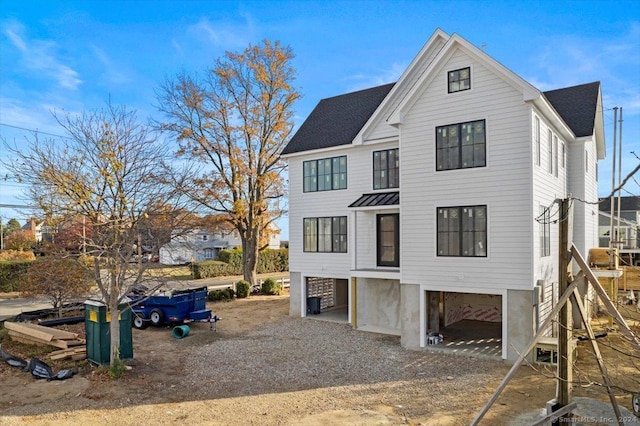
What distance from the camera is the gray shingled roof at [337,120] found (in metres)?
18.0

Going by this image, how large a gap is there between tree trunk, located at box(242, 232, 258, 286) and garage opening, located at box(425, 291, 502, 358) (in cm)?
1321

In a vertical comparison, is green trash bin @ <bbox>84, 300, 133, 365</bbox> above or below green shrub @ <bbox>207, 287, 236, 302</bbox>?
above

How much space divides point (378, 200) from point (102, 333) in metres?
9.82

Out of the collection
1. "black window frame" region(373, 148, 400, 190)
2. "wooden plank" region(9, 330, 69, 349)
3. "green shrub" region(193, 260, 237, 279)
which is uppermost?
"black window frame" region(373, 148, 400, 190)

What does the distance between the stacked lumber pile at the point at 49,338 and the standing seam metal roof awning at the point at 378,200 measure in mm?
9960

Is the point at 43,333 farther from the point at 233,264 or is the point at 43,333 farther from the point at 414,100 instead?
the point at 233,264

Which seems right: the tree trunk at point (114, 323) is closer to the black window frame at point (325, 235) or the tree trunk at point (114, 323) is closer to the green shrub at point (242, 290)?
the black window frame at point (325, 235)

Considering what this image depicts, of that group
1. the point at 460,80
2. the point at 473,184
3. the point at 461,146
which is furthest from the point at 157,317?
the point at 460,80

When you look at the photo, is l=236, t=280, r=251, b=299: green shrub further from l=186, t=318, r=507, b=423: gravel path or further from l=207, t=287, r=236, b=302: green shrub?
l=186, t=318, r=507, b=423: gravel path

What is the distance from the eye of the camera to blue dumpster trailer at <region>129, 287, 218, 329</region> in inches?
622

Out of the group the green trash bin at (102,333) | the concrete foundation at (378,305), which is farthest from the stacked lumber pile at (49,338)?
the concrete foundation at (378,305)

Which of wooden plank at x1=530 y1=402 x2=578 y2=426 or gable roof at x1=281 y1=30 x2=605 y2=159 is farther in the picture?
gable roof at x1=281 y1=30 x2=605 y2=159

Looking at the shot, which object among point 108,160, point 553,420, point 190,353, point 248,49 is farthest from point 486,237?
point 248,49

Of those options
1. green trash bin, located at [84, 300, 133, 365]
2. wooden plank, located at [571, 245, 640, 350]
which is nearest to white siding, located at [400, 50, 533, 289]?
wooden plank, located at [571, 245, 640, 350]
